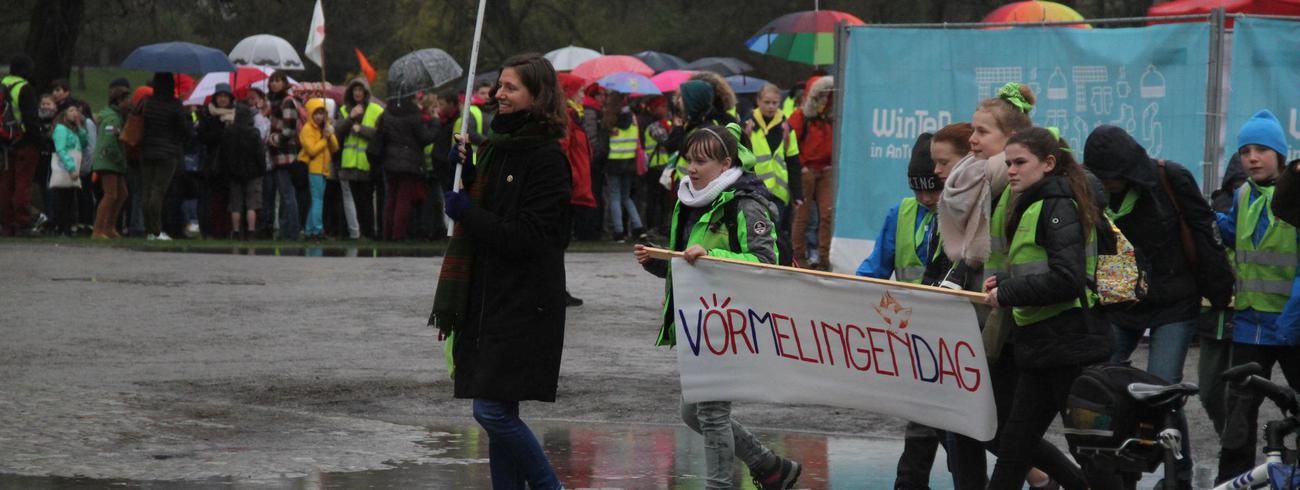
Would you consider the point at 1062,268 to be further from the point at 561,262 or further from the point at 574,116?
the point at 574,116

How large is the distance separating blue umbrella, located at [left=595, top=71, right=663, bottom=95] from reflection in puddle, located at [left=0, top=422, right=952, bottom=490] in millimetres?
16525

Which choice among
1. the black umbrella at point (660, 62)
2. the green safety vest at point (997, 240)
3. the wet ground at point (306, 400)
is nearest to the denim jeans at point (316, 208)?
the wet ground at point (306, 400)

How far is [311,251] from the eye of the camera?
20.2m

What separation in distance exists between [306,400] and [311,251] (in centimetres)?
983

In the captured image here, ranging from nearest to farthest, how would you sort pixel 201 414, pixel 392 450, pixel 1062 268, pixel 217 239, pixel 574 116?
pixel 1062 268 < pixel 392 450 < pixel 201 414 < pixel 574 116 < pixel 217 239

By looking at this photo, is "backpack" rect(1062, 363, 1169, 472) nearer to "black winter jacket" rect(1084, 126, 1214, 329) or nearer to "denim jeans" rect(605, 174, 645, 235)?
"black winter jacket" rect(1084, 126, 1214, 329)

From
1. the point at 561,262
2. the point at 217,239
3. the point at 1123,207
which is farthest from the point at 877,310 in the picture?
the point at 217,239

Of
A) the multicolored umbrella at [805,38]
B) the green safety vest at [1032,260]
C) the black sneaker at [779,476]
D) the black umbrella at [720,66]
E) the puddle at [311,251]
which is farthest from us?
the black umbrella at [720,66]

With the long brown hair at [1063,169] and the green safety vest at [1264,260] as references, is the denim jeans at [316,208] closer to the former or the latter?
the green safety vest at [1264,260]

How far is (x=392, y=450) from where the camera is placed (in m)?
8.88

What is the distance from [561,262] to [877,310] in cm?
115

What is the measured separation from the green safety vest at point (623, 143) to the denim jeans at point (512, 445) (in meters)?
16.0

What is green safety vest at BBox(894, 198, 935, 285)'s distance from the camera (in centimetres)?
769

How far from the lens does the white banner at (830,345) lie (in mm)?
6547
